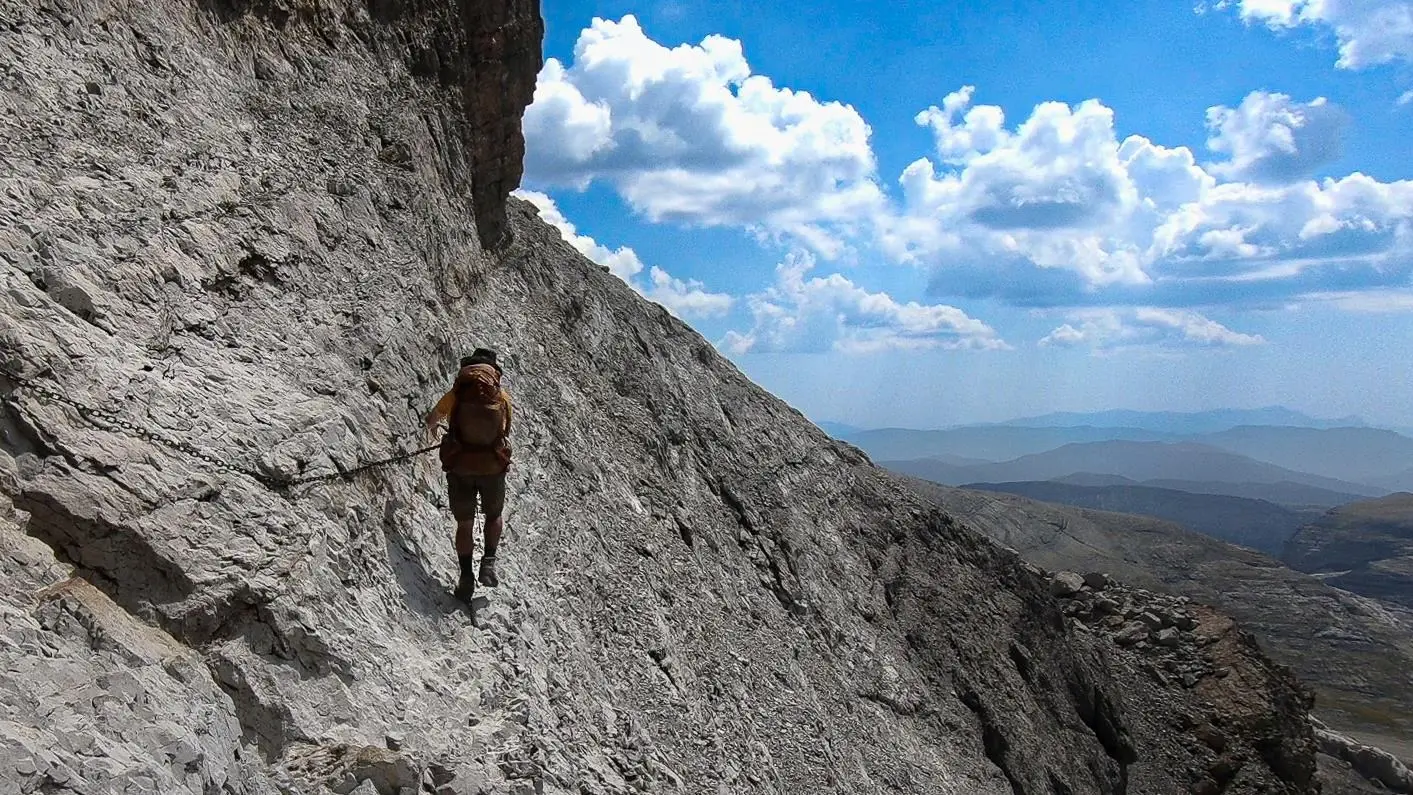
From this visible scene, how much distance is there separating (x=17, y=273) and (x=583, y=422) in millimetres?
12213

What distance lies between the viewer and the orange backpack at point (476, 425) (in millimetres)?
9180

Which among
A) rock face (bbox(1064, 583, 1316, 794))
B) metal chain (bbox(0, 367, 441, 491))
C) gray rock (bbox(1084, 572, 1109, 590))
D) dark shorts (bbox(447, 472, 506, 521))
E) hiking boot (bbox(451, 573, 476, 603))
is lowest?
rock face (bbox(1064, 583, 1316, 794))

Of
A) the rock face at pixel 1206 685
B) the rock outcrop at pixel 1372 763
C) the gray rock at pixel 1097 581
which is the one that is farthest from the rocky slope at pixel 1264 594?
the rock face at pixel 1206 685

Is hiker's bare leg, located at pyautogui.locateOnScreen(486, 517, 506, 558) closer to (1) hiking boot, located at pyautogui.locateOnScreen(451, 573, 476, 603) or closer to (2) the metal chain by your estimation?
(1) hiking boot, located at pyautogui.locateOnScreen(451, 573, 476, 603)

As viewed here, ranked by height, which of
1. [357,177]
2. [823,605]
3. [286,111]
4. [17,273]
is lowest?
[823,605]

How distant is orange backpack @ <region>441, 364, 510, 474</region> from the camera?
918 centimetres

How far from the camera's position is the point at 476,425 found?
9242 mm

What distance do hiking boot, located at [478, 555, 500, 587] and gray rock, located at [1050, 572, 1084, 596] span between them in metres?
38.0

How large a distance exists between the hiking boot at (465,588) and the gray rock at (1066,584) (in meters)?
38.4

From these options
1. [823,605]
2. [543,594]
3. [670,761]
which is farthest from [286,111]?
[823,605]

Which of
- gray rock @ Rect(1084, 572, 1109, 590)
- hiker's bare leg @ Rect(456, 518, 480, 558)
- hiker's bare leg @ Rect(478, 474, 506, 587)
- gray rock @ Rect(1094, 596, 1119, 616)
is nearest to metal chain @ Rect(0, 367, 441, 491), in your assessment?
hiker's bare leg @ Rect(456, 518, 480, 558)

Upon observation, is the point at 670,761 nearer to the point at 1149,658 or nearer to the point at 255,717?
the point at 255,717

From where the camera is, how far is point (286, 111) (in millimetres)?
12656

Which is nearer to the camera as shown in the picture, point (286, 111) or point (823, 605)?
point (286, 111)
